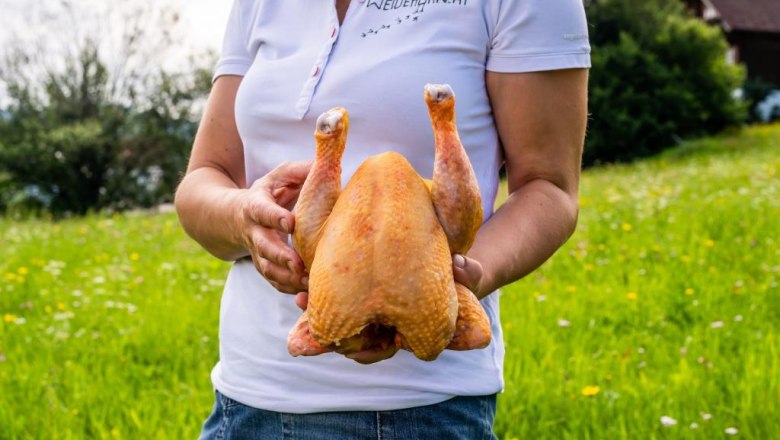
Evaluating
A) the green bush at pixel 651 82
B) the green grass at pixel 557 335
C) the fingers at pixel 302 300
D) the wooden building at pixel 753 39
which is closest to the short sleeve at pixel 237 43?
the fingers at pixel 302 300

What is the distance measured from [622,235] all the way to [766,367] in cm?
272

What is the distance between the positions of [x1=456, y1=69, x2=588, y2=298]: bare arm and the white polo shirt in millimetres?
27

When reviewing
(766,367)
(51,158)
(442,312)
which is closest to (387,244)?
(442,312)

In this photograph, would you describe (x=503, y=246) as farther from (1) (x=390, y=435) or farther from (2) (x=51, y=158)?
(2) (x=51, y=158)

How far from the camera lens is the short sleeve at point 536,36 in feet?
4.21

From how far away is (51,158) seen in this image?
18.2 m

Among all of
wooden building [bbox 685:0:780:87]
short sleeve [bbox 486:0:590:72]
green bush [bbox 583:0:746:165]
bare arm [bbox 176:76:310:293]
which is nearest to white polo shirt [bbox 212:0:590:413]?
short sleeve [bbox 486:0:590:72]

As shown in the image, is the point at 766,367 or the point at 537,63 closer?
the point at 537,63

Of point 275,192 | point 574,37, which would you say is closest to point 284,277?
point 275,192

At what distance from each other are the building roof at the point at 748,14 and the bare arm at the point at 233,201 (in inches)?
1196

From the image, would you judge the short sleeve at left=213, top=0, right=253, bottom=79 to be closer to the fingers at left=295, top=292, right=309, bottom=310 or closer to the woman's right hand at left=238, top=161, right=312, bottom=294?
the woman's right hand at left=238, top=161, right=312, bottom=294

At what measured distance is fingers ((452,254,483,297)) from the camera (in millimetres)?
1032

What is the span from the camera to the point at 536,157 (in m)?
1.36

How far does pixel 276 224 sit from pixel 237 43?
0.62m
